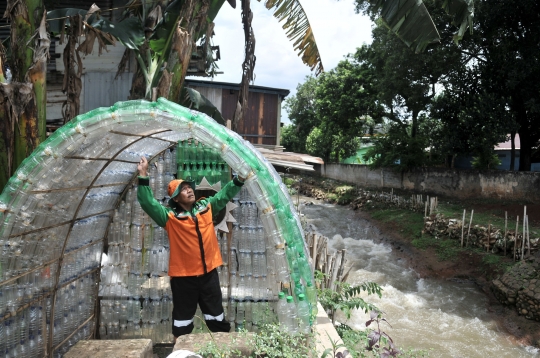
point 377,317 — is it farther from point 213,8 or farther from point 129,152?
point 213,8

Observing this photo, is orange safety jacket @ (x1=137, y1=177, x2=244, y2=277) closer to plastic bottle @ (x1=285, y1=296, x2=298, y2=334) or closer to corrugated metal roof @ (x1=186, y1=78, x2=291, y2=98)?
plastic bottle @ (x1=285, y1=296, x2=298, y2=334)

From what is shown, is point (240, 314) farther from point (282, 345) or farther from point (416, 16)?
point (416, 16)

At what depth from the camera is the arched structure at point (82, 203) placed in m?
2.86

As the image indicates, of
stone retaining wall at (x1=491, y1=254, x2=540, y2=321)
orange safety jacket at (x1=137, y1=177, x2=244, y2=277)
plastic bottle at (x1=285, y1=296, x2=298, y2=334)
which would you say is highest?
orange safety jacket at (x1=137, y1=177, x2=244, y2=277)

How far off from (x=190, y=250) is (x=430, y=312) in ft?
27.0

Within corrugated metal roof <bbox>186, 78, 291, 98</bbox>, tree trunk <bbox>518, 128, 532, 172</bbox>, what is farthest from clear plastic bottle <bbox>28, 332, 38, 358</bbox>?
tree trunk <bbox>518, 128, 532, 172</bbox>

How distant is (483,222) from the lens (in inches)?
526

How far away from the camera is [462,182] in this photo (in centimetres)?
1822

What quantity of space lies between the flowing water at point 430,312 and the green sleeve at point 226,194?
176 inches

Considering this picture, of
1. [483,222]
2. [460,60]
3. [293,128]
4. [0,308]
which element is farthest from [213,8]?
[293,128]

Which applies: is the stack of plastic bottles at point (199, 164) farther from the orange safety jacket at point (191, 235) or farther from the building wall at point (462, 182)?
the building wall at point (462, 182)

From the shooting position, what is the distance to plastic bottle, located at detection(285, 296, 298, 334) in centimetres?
305

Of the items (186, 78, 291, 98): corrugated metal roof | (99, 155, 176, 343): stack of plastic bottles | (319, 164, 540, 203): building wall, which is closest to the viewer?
(99, 155, 176, 343): stack of plastic bottles

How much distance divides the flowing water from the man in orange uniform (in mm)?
4148
